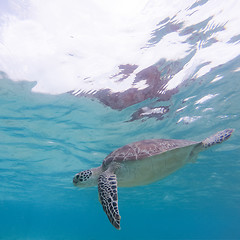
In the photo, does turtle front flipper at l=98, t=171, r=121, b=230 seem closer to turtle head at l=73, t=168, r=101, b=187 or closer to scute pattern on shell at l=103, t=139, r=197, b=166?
scute pattern on shell at l=103, t=139, r=197, b=166

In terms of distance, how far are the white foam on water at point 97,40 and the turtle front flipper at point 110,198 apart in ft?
14.8

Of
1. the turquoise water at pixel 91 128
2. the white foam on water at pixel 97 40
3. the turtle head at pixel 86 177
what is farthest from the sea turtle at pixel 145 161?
the turquoise water at pixel 91 128

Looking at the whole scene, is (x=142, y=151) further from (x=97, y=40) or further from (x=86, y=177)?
(x=97, y=40)

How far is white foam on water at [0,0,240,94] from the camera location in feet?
18.8

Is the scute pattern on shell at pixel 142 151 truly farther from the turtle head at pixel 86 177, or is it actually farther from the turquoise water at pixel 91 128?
the turquoise water at pixel 91 128

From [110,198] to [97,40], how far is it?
5287 millimetres

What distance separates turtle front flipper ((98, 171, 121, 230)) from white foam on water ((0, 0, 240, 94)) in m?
4.50

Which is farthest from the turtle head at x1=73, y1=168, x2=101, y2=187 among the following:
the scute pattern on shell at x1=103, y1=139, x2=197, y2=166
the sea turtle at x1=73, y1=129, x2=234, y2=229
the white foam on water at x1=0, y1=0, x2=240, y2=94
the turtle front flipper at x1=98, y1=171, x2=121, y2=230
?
the white foam on water at x1=0, y1=0, x2=240, y2=94

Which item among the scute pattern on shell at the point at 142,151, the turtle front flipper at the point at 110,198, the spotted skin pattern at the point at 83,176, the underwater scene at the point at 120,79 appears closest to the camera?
the turtle front flipper at the point at 110,198

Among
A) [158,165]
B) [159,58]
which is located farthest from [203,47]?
[158,165]

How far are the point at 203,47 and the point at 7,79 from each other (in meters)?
7.86

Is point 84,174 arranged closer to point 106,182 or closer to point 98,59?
point 106,182

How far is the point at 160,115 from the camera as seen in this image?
33.3 feet

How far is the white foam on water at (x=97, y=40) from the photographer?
226 inches
